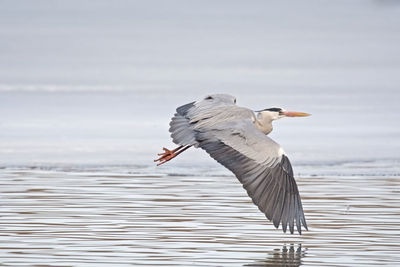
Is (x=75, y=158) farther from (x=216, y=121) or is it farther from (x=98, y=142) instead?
(x=216, y=121)

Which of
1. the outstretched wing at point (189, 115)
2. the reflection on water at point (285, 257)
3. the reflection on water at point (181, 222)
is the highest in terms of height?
the outstretched wing at point (189, 115)

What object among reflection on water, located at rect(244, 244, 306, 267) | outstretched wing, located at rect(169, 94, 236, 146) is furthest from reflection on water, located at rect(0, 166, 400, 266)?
outstretched wing, located at rect(169, 94, 236, 146)

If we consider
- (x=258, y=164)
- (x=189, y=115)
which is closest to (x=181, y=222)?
(x=258, y=164)

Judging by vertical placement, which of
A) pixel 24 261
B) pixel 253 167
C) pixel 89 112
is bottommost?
pixel 24 261

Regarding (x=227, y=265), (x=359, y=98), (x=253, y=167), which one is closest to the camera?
(x=227, y=265)

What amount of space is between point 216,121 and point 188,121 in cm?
46

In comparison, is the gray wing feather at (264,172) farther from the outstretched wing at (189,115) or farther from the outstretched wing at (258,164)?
the outstretched wing at (189,115)

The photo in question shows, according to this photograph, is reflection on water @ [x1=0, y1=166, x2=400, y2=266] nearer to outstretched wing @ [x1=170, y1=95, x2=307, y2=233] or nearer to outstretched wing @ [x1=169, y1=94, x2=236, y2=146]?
outstretched wing @ [x1=170, y1=95, x2=307, y2=233]

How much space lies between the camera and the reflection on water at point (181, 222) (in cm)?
656

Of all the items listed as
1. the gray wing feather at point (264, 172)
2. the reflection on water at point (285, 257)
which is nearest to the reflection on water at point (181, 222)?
the reflection on water at point (285, 257)

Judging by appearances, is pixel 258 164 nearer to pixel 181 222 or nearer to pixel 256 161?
pixel 256 161

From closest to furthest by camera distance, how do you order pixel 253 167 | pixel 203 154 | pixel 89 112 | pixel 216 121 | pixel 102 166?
pixel 253 167, pixel 216 121, pixel 102 166, pixel 203 154, pixel 89 112

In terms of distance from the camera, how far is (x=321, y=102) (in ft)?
64.3

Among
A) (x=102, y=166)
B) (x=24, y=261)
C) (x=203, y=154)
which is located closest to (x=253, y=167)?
(x=24, y=261)
